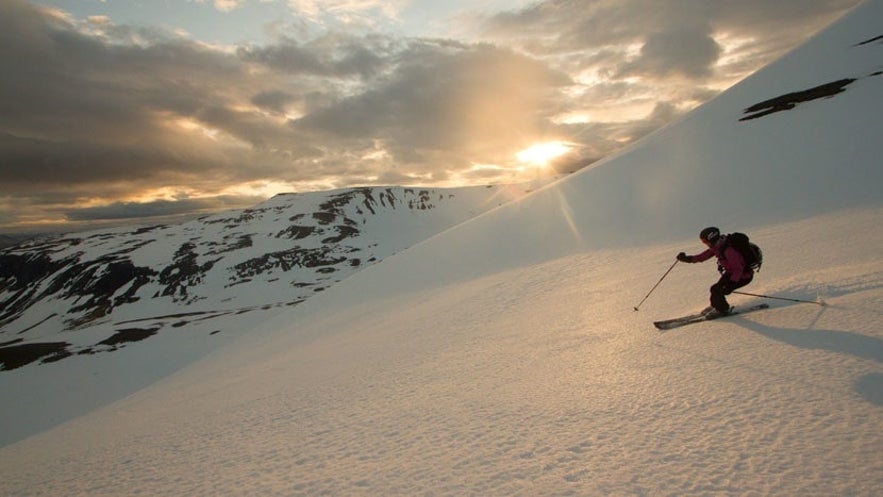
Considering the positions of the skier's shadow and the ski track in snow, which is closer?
the ski track in snow

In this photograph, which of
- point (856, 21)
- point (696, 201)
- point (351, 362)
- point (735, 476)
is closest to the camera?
point (735, 476)

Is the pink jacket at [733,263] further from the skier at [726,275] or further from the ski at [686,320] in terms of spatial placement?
the ski at [686,320]

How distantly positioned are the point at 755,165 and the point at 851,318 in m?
20.6

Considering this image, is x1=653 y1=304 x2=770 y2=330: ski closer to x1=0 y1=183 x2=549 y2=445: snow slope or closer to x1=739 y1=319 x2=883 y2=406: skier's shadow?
x1=739 y1=319 x2=883 y2=406: skier's shadow

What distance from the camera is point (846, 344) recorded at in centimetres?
498

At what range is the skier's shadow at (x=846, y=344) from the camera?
3.97 metres

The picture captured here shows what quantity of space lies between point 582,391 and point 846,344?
3.32m

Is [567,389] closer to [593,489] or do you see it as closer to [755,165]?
[593,489]

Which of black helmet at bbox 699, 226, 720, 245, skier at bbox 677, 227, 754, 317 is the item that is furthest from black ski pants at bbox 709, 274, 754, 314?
black helmet at bbox 699, 226, 720, 245

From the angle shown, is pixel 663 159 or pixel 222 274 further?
pixel 222 274

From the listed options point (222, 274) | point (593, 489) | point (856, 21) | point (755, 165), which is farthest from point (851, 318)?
point (222, 274)

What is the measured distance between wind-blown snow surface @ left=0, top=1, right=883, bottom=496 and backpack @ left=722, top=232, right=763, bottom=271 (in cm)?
82

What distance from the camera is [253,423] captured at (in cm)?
770

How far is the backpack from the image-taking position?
7.39m
